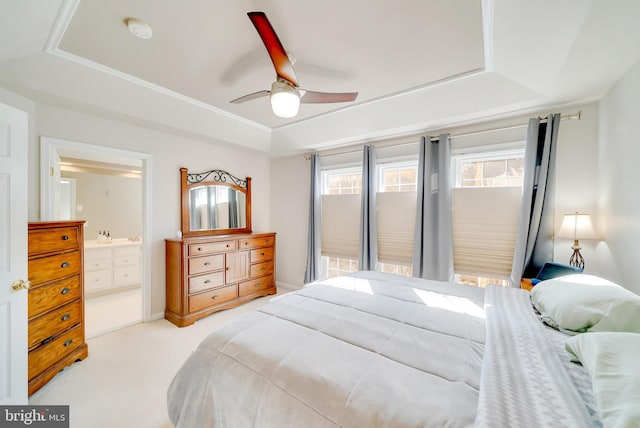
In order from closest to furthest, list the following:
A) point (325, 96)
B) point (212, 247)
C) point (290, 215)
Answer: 1. point (325, 96)
2. point (212, 247)
3. point (290, 215)

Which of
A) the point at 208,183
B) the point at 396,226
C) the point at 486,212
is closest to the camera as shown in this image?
the point at 486,212

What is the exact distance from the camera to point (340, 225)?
400 centimetres

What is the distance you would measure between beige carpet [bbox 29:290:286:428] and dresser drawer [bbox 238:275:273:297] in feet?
2.49

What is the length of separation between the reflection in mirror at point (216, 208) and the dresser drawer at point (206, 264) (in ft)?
1.91

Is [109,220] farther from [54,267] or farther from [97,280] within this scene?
[54,267]

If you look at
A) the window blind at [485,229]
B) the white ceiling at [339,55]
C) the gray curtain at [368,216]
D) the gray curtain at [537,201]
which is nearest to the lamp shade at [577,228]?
the gray curtain at [537,201]

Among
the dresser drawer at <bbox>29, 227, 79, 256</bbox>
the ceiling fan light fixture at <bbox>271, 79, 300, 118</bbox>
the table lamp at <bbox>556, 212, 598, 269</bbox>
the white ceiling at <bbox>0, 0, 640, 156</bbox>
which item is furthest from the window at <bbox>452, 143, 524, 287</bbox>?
the dresser drawer at <bbox>29, 227, 79, 256</bbox>

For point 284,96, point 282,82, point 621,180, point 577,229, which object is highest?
point 282,82

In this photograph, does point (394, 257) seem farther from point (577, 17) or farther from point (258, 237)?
point (577, 17)

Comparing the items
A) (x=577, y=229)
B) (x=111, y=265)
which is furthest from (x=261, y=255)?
(x=577, y=229)

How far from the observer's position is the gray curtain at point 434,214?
2.98m

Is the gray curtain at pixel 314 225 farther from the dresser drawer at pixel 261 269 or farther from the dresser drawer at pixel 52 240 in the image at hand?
the dresser drawer at pixel 52 240

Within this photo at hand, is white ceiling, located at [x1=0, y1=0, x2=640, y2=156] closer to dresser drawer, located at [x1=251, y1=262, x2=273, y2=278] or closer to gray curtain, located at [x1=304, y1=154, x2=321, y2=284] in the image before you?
gray curtain, located at [x1=304, y1=154, x2=321, y2=284]

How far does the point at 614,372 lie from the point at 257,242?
3.74 metres
